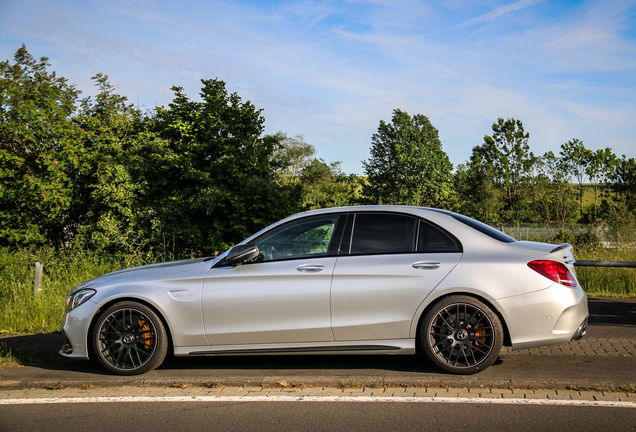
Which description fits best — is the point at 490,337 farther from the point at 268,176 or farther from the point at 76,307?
the point at 268,176

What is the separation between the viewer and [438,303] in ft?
16.3

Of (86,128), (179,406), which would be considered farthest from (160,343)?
(86,128)

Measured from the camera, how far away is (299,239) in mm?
5441

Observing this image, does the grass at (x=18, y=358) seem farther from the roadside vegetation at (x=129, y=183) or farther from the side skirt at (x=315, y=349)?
the roadside vegetation at (x=129, y=183)

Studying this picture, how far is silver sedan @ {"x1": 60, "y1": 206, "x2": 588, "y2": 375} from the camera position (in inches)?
194

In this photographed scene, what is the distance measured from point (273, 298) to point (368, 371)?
1.21 metres

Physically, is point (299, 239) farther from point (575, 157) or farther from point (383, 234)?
point (575, 157)

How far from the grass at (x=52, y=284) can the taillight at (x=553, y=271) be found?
6113 millimetres

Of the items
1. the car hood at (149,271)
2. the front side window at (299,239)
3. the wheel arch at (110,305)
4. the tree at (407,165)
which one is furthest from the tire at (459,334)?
the tree at (407,165)

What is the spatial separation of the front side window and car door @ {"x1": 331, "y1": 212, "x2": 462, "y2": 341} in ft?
1.00

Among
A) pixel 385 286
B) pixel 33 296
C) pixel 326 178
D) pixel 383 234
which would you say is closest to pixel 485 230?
pixel 383 234

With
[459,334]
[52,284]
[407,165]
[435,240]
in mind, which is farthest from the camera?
[407,165]

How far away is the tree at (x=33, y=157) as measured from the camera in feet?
57.4

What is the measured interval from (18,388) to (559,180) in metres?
82.2
